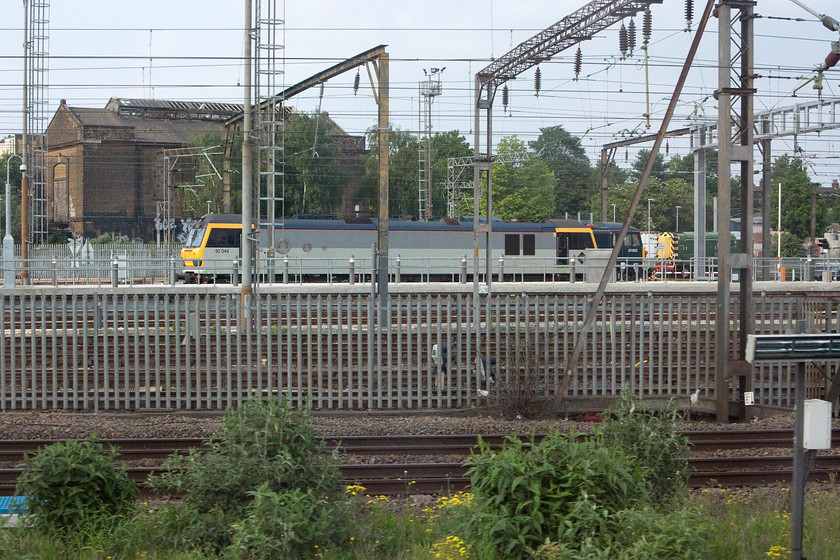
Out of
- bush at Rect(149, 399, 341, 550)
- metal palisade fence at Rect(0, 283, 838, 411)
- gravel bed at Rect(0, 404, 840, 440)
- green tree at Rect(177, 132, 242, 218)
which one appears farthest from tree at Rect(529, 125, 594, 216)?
bush at Rect(149, 399, 341, 550)

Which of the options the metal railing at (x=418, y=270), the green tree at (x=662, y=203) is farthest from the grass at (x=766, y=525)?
the green tree at (x=662, y=203)

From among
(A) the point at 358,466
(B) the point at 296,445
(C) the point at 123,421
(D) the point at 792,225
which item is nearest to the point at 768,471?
(A) the point at 358,466

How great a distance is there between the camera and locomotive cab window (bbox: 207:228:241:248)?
31.4 metres

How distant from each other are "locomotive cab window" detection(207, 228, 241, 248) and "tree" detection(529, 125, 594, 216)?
40534mm

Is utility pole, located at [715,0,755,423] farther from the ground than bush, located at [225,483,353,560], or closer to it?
farther from the ground

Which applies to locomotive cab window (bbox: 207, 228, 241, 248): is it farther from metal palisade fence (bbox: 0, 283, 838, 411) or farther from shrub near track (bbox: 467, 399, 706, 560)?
shrub near track (bbox: 467, 399, 706, 560)

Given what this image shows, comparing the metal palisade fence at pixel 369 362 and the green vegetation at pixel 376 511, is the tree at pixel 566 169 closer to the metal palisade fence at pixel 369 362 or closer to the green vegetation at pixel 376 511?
the metal palisade fence at pixel 369 362

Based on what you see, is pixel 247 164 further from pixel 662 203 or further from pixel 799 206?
pixel 662 203

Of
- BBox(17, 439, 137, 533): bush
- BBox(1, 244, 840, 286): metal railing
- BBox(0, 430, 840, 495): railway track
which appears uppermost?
BBox(1, 244, 840, 286): metal railing

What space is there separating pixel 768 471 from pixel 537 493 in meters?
5.20

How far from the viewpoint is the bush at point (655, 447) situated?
21.4 feet

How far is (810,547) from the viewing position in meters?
5.85

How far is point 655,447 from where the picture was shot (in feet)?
21.5

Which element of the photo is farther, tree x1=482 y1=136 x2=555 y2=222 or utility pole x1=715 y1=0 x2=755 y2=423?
tree x1=482 y1=136 x2=555 y2=222
